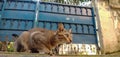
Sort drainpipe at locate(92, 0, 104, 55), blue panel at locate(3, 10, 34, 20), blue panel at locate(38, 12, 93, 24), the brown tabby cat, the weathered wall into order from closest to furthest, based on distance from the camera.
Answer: the brown tabby cat < blue panel at locate(3, 10, 34, 20) < blue panel at locate(38, 12, 93, 24) < drainpipe at locate(92, 0, 104, 55) < the weathered wall

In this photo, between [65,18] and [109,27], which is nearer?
[65,18]

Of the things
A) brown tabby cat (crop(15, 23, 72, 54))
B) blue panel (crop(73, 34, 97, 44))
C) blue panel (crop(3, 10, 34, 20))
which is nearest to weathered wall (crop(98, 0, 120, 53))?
blue panel (crop(73, 34, 97, 44))

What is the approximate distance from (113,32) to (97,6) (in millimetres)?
783

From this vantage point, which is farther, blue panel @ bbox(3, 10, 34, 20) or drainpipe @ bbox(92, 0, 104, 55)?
drainpipe @ bbox(92, 0, 104, 55)

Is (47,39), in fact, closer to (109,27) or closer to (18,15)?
(18,15)

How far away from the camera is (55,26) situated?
14.3ft

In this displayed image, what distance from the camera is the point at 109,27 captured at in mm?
4992

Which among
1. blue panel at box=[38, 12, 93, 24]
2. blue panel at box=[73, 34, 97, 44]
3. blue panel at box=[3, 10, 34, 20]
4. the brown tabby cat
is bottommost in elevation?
blue panel at box=[73, 34, 97, 44]

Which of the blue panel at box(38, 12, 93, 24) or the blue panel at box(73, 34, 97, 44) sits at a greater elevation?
the blue panel at box(38, 12, 93, 24)

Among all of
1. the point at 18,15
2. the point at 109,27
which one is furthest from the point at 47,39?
the point at 109,27

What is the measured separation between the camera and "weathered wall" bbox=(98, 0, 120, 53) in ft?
15.8

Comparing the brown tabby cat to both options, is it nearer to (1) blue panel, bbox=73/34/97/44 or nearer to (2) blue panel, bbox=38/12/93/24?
(2) blue panel, bbox=38/12/93/24

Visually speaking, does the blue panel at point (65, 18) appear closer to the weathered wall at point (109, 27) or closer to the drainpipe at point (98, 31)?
the drainpipe at point (98, 31)

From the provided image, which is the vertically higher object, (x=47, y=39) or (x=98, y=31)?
(x=47, y=39)
